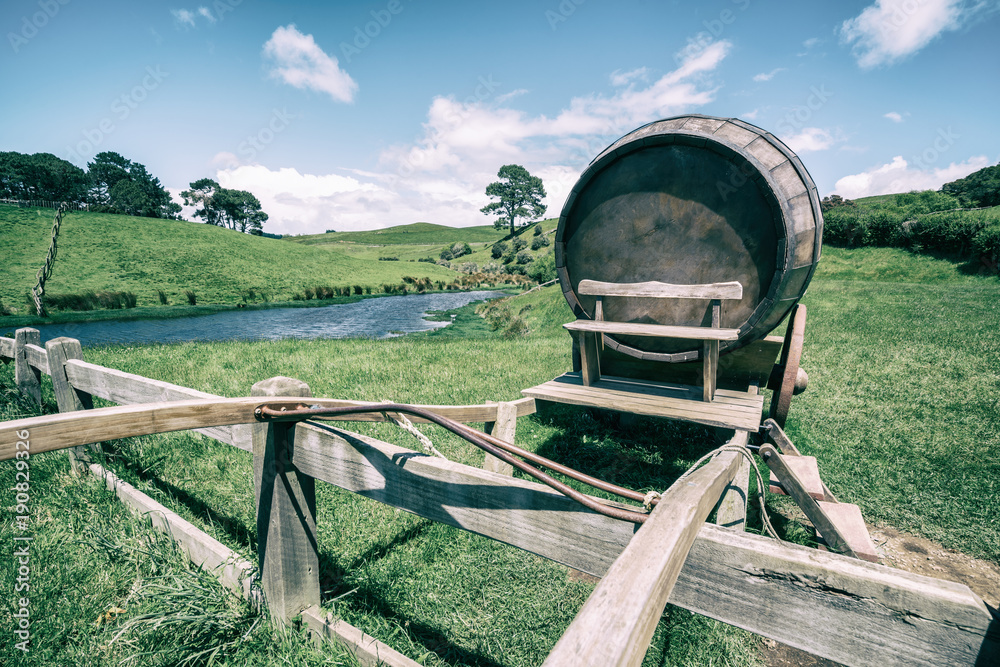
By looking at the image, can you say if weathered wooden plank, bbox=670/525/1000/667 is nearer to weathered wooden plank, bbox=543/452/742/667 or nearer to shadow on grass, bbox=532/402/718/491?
weathered wooden plank, bbox=543/452/742/667

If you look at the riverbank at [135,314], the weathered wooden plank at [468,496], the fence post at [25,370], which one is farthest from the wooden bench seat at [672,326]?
the riverbank at [135,314]

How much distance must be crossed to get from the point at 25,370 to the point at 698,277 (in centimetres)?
750

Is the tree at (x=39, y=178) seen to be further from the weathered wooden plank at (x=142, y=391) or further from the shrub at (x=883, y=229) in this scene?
the shrub at (x=883, y=229)

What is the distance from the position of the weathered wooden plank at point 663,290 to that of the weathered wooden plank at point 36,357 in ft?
18.5

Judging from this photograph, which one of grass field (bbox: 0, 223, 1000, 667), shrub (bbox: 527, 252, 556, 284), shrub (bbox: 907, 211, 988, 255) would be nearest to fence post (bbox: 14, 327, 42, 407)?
grass field (bbox: 0, 223, 1000, 667)

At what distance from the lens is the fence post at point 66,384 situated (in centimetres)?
380

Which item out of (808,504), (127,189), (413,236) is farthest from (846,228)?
(413,236)

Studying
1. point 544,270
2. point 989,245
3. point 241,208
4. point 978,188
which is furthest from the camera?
point 241,208

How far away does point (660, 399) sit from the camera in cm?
361

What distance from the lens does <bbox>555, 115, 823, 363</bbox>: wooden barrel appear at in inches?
129

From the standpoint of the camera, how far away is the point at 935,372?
761cm

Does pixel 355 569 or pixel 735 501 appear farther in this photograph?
pixel 355 569

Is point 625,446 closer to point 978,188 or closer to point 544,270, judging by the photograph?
point 544,270

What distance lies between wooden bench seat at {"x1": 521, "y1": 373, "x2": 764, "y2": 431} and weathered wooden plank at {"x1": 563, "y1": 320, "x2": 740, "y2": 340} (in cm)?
55
